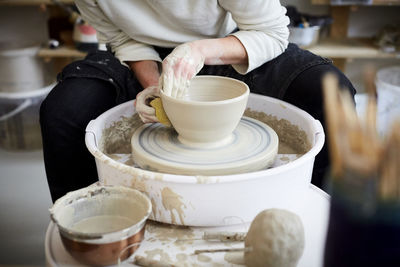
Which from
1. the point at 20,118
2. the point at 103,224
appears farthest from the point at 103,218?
the point at 20,118

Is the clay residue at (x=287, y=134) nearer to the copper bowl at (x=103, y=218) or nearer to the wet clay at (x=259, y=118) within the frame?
the wet clay at (x=259, y=118)

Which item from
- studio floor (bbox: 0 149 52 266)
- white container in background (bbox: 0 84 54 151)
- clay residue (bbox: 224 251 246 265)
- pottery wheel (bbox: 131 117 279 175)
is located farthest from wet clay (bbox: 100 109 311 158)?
white container in background (bbox: 0 84 54 151)

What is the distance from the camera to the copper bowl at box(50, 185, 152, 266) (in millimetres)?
761

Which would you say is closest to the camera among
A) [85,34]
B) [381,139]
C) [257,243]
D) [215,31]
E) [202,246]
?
[381,139]

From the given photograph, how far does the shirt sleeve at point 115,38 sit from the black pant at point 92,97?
87mm

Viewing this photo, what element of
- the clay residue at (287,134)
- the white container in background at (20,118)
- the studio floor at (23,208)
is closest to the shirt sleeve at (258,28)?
the clay residue at (287,134)

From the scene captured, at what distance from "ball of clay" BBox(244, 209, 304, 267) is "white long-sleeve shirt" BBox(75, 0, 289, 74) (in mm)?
655

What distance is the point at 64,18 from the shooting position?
3.21 metres

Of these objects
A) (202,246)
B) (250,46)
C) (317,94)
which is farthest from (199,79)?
(202,246)

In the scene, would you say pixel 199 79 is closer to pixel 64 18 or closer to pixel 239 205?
pixel 239 205

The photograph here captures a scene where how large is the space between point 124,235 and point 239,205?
0.84 feet

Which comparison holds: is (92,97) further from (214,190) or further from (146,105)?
(214,190)

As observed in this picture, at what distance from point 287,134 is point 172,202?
53 centimetres

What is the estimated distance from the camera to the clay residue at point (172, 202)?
0.89 metres
